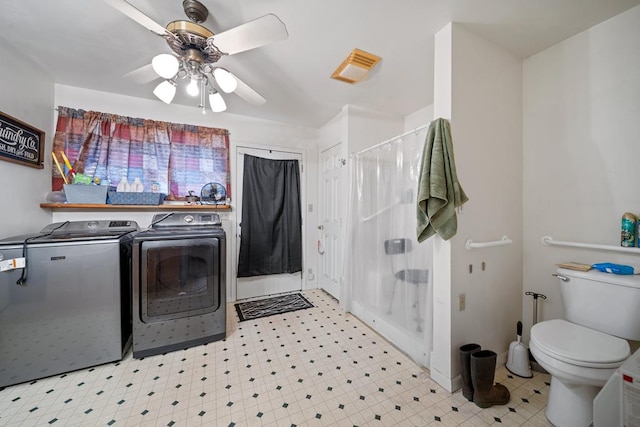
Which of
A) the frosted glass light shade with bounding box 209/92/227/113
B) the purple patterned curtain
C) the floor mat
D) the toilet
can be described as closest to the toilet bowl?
the toilet

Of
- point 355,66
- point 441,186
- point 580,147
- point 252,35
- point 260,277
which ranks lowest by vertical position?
point 260,277

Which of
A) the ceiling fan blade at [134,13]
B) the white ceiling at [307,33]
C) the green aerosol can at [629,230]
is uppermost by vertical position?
the white ceiling at [307,33]

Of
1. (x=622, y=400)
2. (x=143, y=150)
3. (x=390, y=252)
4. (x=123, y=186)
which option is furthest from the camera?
(x=143, y=150)

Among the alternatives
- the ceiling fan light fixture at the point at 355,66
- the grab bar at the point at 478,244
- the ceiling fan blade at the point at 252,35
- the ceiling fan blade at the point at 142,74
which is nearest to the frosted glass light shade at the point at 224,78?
the ceiling fan blade at the point at 252,35

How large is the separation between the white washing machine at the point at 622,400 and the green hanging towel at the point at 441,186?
849mm

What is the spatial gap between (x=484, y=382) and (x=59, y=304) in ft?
9.53

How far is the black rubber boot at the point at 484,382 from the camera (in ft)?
4.50

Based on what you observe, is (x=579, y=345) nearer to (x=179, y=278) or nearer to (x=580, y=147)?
(x=580, y=147)

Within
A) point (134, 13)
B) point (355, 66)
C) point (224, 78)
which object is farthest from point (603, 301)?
point (134, 13)

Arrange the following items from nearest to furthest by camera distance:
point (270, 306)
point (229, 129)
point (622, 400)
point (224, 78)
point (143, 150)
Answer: point (622, 400) < point (224, 78) < point (143, 150) < point (270, 306) < point (229, 129)

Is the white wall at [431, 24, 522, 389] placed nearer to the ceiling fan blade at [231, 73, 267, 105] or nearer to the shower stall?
the shower stall

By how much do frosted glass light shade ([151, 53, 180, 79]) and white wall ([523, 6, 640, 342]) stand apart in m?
2.65

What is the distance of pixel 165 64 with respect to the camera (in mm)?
1332

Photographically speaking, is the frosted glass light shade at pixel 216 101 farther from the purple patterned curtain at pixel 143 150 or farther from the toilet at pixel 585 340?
the toilet at pixel 585 340
